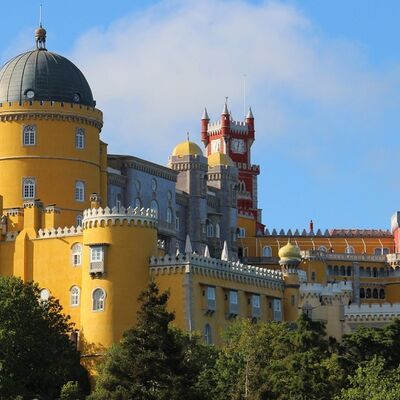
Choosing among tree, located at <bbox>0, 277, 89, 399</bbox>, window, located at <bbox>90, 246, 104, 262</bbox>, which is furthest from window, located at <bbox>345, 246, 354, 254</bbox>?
tree, located at <bbox>0, 277, 89, 399</bbox>

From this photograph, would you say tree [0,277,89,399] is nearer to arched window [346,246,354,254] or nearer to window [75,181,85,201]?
window [75,181,85,201]

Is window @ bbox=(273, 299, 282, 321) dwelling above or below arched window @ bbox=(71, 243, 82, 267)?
below

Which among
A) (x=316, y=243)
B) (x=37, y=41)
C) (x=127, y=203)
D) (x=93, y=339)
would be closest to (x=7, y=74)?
(x=37, y=41)

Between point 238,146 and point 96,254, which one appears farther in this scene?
point 238,146

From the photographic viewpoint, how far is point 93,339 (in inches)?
4606

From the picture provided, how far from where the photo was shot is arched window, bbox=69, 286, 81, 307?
121000mm

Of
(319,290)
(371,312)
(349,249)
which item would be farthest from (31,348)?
(349,249)

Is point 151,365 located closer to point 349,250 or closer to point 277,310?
point 277,310

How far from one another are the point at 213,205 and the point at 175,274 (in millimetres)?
39643

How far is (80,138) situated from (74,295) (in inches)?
598

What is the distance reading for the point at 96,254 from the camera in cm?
11812

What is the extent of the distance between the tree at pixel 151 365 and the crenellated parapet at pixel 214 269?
16754mm

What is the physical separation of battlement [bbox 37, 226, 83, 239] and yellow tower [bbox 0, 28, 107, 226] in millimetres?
5451

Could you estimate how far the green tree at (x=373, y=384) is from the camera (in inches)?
4075
